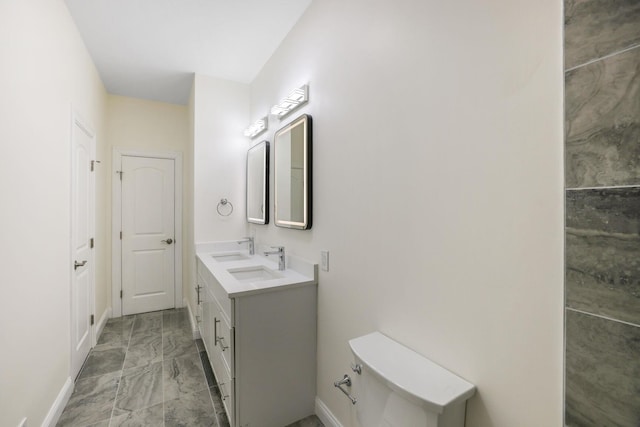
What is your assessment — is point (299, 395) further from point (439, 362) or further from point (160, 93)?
point (160, 93)

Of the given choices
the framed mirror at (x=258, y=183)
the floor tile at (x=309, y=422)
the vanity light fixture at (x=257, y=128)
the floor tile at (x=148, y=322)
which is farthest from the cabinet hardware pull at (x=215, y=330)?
the vanity light fixture at (x=257, y=128)

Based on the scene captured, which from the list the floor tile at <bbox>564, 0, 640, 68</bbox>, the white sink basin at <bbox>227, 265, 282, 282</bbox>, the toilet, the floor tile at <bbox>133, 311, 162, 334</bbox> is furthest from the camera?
the floor tile at <bbox>133, 311, 162, 334</bbox>

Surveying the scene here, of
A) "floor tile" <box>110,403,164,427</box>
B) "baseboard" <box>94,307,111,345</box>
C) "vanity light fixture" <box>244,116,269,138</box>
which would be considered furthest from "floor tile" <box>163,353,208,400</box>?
"vanity light fixture" <box>244,116,269,138</box>

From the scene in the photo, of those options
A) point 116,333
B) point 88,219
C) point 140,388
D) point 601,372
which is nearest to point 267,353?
point 140,388

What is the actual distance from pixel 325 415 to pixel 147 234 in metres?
3.10

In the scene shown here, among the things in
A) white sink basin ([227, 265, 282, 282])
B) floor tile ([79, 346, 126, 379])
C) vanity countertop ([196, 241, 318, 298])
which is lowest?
floor tile ([79, 346, 126, 379])

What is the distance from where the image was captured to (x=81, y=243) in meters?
2.46

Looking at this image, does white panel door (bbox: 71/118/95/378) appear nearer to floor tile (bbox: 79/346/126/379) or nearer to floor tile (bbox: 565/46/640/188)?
floor tile (bbox: 79/346/126/379)

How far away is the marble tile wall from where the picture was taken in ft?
1.97

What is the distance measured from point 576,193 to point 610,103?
201 mm

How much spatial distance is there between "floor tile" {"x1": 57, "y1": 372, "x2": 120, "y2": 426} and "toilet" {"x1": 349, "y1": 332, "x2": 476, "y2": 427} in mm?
1830

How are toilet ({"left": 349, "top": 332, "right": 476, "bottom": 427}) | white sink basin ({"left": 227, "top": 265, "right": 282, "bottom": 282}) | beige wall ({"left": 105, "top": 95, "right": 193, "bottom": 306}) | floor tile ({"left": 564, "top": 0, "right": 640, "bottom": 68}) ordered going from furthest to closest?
beige wall ({"left": 105, "top": 95, "right": 193, "bottom": 306})
white sink basin ({"left": 227, "top": 265, "right": 282, "bottom": 282})
toilet ({"left": 349, "top": 332, "right": 476, "bottom": 427})
floor tile ({"left": 564, "top": 0, "right": 640, "bottom": 68})

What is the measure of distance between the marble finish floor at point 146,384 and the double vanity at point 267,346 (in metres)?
0.21

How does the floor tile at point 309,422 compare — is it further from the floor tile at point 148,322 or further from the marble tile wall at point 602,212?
the floor tile at point 148,322
